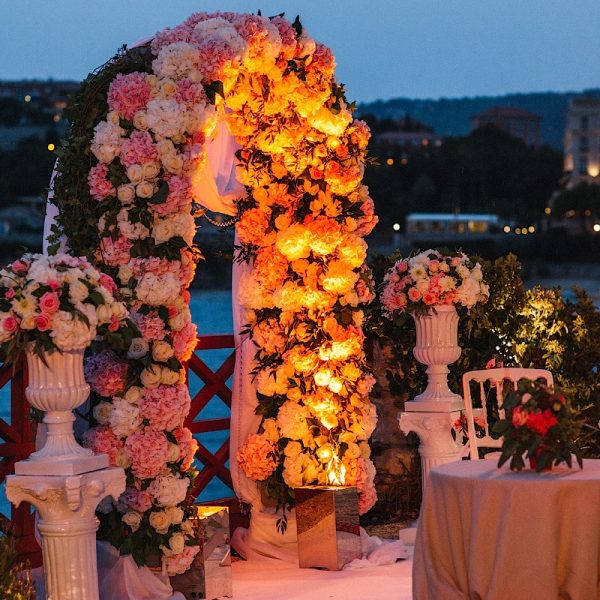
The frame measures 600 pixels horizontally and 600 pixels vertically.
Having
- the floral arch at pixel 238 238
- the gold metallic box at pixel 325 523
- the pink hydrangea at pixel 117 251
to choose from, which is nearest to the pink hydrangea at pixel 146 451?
the floral arch at pixel 238 238

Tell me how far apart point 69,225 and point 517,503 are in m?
2.37

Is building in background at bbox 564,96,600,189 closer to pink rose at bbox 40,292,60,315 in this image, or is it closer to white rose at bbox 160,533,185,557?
white rose at bbox 160,533,185,557

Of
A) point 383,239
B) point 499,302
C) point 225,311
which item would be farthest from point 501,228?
point 499,302

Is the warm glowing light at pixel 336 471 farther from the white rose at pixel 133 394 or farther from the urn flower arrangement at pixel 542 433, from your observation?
the urn flower arrangement at pixel 542 433

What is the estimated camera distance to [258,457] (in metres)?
7.00

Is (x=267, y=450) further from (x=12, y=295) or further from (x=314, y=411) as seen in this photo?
(x=12, y=295)

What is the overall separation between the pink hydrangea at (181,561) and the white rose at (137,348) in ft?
3.11

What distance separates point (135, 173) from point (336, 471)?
2089 mm

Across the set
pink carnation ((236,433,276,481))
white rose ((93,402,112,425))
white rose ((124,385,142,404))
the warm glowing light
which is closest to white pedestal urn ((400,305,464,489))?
the warm glowing light

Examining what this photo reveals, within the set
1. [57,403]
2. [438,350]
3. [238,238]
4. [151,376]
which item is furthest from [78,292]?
[438,350]

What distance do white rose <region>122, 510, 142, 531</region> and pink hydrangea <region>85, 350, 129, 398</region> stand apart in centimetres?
53

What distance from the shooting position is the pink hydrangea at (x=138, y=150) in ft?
19.0

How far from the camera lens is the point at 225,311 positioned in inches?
1666

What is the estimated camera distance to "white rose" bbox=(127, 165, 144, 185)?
580 centimetres
